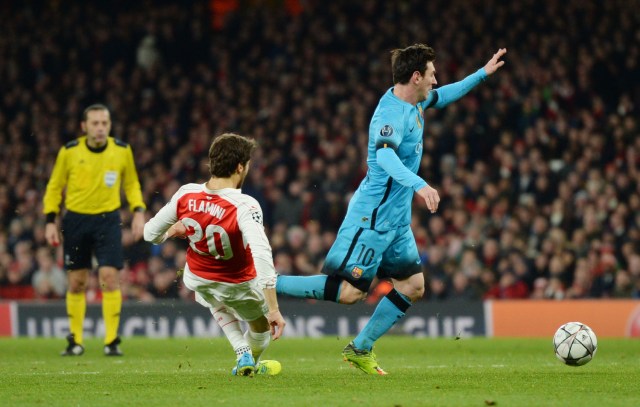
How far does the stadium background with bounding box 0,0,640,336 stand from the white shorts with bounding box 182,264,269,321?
7.82 m

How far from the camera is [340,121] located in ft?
62.6

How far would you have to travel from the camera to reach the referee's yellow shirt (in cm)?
1041

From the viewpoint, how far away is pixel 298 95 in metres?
20.0

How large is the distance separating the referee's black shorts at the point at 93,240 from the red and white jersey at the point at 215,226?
2959mm

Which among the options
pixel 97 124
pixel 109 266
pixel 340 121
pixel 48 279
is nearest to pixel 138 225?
pixel 109 266

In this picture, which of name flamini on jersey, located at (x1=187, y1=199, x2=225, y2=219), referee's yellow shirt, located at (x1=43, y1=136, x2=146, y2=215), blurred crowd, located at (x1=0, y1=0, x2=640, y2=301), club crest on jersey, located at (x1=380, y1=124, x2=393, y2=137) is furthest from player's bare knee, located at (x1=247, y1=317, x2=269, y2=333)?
blurred crowd, located at (x1=0, y1=0, x2=640, y2=301)

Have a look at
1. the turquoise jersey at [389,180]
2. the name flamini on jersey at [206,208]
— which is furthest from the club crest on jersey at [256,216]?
the turquoise jersey at [389,180]

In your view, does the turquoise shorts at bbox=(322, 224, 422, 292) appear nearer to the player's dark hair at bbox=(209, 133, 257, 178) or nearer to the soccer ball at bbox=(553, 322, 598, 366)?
the player's dark hair at bbox=(209, 133, 257, 178)

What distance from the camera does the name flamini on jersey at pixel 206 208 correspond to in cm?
724

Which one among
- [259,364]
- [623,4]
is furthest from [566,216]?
[259,364]

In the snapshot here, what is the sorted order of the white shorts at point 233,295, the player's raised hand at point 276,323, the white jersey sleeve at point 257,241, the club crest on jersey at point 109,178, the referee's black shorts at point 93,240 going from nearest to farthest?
1. the player's raised hand at point 276,323
2. the white jersey sleeve at point 257,241
3. the white shorts at point 233,295
4. the referee's black shorts at point 93,240
5. the club crest on jersey at point 109,178

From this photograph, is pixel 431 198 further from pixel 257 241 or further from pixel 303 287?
pixel 303 287

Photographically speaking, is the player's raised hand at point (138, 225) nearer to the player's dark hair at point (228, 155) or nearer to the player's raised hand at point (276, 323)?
the player's dark hair at point (228, 155)

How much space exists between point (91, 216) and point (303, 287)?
130 inches
